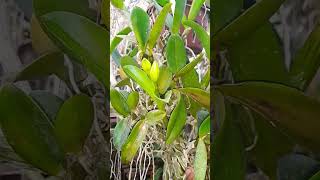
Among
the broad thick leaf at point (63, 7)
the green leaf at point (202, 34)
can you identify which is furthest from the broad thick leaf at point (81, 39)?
the green leaf at point (202, 34)

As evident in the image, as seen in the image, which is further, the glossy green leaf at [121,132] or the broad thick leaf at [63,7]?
the glossy green leaf at [121,132]

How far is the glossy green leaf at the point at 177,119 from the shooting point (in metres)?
0.99

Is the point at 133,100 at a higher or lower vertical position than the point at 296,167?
higher

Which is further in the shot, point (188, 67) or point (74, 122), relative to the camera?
point (188, 67)

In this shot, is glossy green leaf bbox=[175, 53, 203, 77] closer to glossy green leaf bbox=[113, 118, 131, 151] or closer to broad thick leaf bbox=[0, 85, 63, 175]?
glossy green leaf bbox=[113, 118, 131, 151]

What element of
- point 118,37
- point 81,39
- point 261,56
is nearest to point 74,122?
point 81,39

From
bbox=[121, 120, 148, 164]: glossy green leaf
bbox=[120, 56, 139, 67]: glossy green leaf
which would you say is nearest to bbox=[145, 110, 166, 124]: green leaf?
bbox=[121, 120, 148, 164]: glossy green leaf

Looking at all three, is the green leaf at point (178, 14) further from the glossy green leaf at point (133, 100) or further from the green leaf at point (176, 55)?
the glossy green leaf at point (133, 100)

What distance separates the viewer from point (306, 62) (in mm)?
814

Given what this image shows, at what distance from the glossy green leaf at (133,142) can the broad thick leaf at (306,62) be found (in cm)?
37

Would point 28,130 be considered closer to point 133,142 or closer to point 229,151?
point 133,142

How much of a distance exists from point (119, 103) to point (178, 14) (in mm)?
254

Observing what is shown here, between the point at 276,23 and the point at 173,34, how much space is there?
0.89 ft

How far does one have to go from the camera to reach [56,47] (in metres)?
0.86
